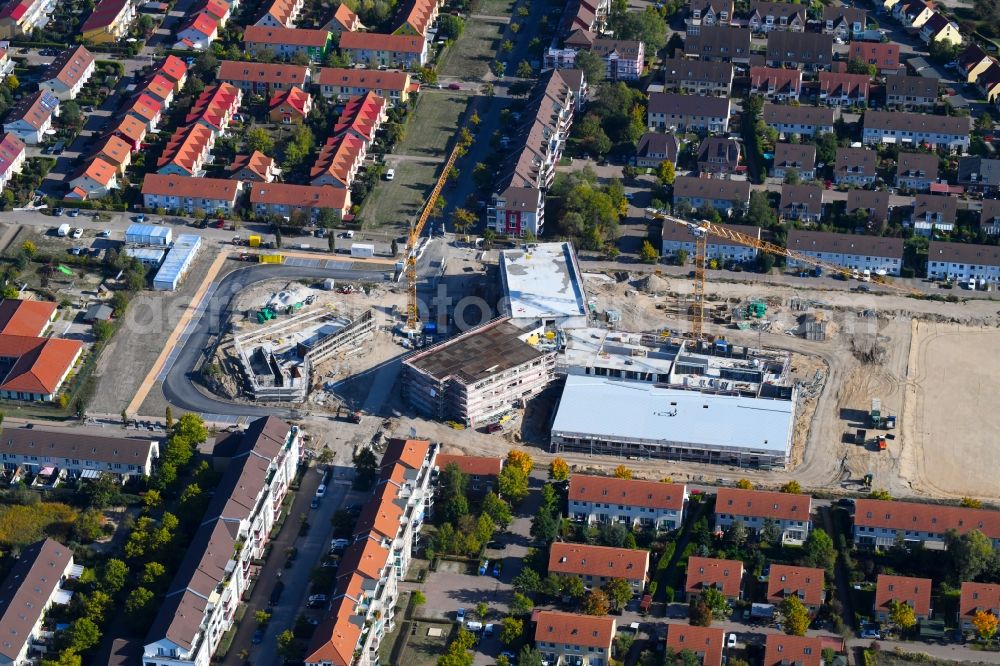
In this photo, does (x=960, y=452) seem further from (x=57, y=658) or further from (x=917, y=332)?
(x=57, y=658)

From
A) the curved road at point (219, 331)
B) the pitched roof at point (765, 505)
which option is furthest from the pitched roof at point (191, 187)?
the pitched roof at point (765, 505)

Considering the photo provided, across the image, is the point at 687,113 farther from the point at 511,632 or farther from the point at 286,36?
the point at 511,632

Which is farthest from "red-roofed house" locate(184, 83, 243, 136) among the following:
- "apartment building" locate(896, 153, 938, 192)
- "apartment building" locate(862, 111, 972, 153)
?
"apartment building" locate(896, 153, 938, 192)

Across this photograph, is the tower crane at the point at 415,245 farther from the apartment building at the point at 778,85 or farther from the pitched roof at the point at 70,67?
the pitched roof at the point at 70,67

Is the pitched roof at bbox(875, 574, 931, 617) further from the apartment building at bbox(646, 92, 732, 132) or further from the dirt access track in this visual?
the apartment building at bbox(646, 92, 732, 132)

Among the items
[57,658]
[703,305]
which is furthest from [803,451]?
[57,658]

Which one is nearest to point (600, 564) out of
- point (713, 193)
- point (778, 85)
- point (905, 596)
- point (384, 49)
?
point (905, 596)
